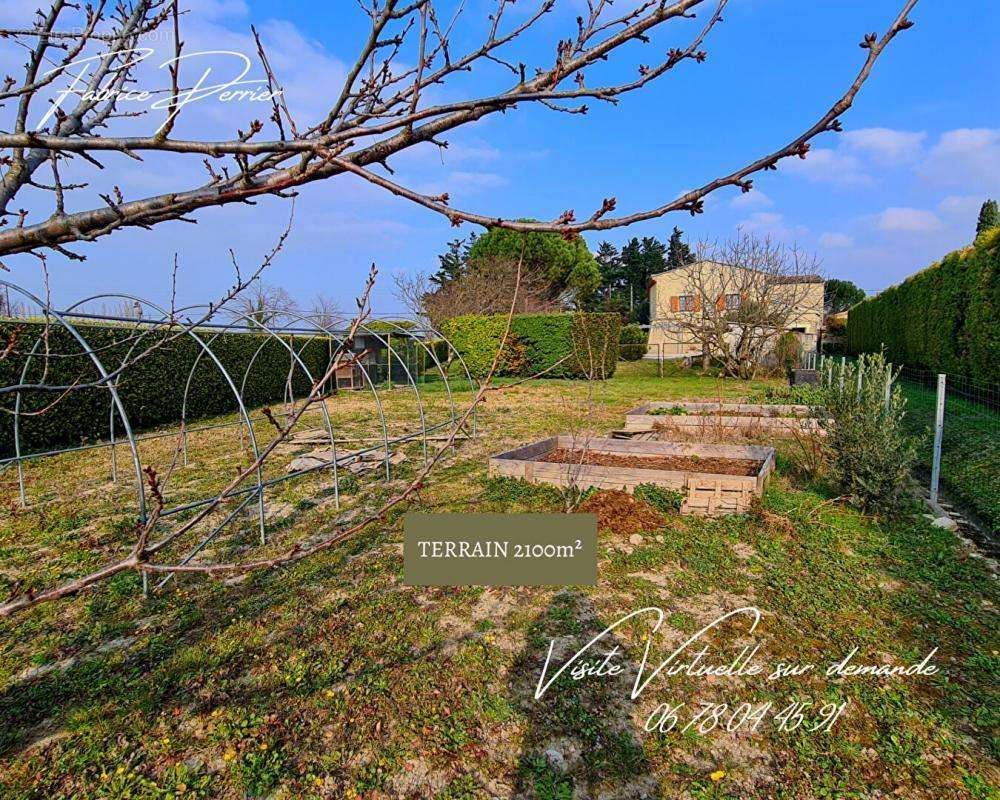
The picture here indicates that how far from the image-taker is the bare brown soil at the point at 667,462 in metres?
6.30

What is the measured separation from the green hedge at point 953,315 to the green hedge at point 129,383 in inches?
466

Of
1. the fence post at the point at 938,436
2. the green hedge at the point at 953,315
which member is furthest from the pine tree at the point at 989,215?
the fence post at the point at 938,436

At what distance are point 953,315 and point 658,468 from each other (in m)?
9.67

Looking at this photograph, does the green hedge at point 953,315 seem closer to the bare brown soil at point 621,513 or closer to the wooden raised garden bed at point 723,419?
the wooden raised garden bed at point 723,419

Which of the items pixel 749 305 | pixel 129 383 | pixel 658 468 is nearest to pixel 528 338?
pixel 749 305

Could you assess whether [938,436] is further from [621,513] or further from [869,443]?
[621,513]

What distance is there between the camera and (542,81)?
98cm

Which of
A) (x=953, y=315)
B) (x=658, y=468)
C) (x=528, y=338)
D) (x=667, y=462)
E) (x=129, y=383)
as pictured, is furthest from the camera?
(x=528, y=338)

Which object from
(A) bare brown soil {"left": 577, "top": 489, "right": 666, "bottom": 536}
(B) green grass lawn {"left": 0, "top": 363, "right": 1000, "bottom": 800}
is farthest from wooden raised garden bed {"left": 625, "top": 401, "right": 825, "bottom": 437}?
(B) green grass lawn {"left": 0, "top": 363, "right": 1000, "bottom": 800}

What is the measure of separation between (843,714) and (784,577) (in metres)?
1.41

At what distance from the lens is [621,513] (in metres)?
4.97

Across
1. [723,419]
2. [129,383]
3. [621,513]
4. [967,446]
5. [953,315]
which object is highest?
[953,315]

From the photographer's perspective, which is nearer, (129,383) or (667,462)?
(667,462)

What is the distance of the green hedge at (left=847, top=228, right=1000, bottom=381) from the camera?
9.54m
